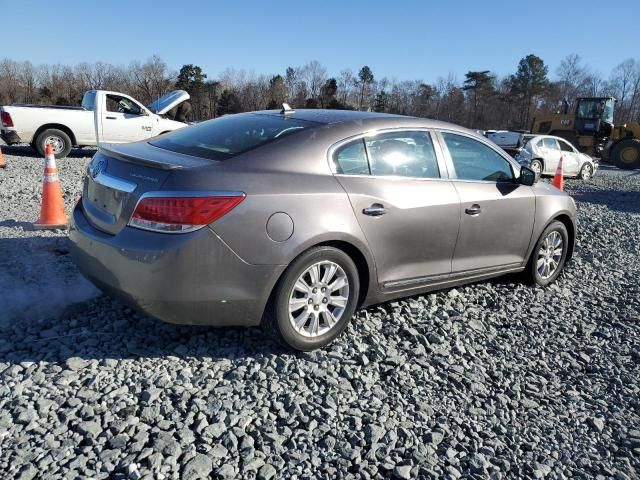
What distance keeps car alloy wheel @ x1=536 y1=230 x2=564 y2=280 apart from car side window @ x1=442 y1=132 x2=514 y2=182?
84 cm

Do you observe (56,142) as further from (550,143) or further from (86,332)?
(550,143)

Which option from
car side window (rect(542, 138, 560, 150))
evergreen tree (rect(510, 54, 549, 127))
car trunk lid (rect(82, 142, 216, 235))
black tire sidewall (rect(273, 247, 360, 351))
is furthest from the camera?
evergreen tree (rect(510, 54, 549, 127))

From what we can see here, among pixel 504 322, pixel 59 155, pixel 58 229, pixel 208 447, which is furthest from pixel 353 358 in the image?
pixel 59 155

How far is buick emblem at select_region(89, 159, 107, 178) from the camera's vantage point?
3.37 meters

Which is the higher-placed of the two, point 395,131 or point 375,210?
point 395,131

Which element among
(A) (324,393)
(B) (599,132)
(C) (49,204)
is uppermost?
(B) (599,132)

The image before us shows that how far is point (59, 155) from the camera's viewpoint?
1266cm

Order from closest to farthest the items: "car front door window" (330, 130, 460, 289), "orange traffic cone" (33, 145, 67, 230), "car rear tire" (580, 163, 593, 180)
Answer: "car front door window" (330, 130, 460, 289) < "orange traffic cone" (33, 145, 67, 230) < "car rear tire" (580, 163, 593, 180)

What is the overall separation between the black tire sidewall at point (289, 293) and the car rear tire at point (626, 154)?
23902mm

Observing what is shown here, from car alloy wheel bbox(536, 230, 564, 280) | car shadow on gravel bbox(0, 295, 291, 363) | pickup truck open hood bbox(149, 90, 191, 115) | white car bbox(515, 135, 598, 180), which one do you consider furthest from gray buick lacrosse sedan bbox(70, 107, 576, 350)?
white car bbox(515, 135, 598, 180)

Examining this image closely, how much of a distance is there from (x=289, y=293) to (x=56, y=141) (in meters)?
11.6

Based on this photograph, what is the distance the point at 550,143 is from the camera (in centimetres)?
1698

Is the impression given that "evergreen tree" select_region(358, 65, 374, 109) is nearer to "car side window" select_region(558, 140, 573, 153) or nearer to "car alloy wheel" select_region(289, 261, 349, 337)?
"car side window" select_region(558, 140, 573, 153)

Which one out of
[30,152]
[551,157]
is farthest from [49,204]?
[551,157]
